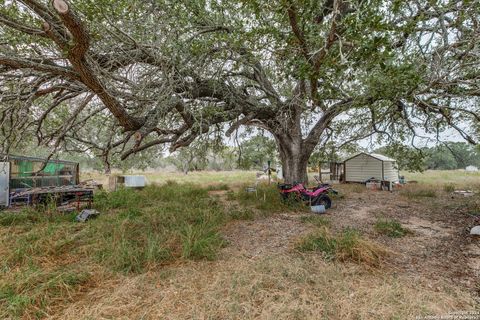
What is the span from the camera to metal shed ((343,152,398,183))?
13.3 meters

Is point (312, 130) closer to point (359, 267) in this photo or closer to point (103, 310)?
point (359, 267)

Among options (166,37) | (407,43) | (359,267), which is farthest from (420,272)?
(166,37)

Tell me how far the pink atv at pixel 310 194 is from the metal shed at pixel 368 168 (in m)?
8.41

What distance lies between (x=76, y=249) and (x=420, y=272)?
16.0 ft

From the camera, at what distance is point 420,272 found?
2.84 meters

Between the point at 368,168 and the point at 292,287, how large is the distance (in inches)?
533

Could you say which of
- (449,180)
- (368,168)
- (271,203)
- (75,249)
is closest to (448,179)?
(449,180)

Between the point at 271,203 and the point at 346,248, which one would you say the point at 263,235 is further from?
the point at 271,203

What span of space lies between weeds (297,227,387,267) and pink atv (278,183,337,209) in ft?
9.21

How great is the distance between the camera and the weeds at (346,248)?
10.2ft

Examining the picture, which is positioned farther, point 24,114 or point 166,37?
point 24,114

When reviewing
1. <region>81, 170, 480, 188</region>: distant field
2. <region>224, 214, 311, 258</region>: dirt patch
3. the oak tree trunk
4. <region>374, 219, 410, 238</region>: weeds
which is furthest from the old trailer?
<region>374, 219, 410, 238</region>: weeds

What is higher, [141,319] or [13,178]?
[13,178]

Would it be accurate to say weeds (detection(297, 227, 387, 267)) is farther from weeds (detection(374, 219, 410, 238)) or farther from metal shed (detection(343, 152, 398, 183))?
metal shed (detection(343, 152, 398, 183))
